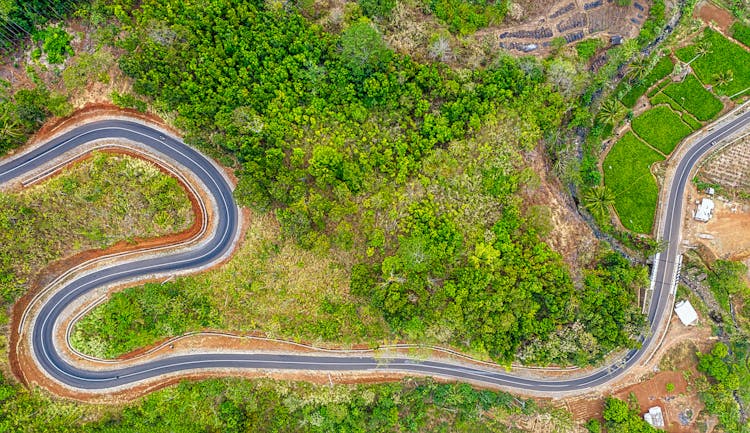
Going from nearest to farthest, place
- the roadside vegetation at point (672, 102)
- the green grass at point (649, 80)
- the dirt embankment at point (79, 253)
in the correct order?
the dirt embankment at point (79, 253), the roadside vegetation at point (672, 102), the green grass at point (649, 80)

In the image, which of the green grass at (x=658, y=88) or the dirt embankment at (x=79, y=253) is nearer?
the dirt embankment at (x=79, y=253)

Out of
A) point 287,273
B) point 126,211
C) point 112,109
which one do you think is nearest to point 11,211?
point 126,211

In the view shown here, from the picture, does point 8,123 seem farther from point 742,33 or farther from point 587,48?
point 742,33

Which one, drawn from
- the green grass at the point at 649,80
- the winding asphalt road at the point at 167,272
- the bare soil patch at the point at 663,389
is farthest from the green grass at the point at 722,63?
the winding asphalt road at the point at 167,272

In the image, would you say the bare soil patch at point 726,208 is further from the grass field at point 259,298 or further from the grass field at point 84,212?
the grass field at point 84,212

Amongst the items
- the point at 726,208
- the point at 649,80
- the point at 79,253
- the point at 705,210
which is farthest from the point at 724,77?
the point at 79,253

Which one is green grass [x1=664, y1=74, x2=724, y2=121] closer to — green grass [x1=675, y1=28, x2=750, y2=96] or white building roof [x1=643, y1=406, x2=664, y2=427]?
green grass [x1=675, y1=28, x2=750, y2=96]

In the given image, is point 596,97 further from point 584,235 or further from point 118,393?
point 118,393
